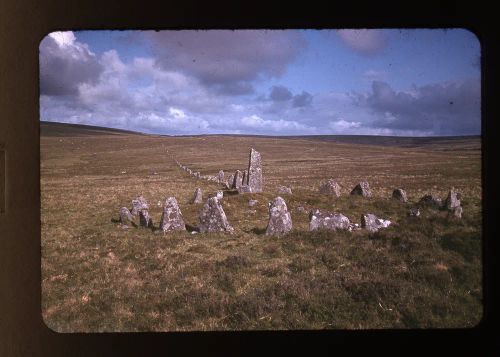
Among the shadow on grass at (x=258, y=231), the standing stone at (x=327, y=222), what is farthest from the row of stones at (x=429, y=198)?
the shadow on grass at (x=258, y=231)

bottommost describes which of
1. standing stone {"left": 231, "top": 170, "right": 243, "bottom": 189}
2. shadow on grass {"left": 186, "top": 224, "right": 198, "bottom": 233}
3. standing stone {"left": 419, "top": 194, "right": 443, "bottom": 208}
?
shadow on grass {"left": 186, "top": 224, "right": 198, "bottom": 233}

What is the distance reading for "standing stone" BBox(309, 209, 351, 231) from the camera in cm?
1034

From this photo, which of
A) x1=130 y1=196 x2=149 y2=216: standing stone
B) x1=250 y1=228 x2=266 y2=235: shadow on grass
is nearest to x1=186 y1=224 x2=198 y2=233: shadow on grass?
x1=250 y1=228 x2=266 y2=235: shadow on grass

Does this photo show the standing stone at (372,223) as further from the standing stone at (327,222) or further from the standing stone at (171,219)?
the standing stone at (171,219)

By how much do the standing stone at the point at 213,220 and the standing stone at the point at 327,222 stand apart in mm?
2108

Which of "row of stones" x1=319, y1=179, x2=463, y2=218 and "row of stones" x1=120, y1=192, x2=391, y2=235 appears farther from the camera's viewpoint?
"row of stones" x1=319, y1=179, x2=463, y2=218

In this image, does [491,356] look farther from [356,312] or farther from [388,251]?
[388,251]

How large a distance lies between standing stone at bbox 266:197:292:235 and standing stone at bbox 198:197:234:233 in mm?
1103

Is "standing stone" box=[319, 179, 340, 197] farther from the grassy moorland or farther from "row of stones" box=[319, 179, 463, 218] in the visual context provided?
the grassy moorland

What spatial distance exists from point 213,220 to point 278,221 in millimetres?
1710

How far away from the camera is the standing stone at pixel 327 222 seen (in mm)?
10336

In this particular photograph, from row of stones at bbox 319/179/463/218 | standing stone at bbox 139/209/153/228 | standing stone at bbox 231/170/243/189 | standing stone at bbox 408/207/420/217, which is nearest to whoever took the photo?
standing stone at bbox 139/209/153/228

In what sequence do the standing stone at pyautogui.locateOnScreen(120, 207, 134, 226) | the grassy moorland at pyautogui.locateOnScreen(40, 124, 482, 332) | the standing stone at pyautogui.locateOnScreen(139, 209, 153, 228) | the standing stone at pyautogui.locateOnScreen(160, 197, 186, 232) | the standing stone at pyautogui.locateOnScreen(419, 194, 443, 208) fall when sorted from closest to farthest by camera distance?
the grassy moorland at pyautogui.locateOnScreen(40, 124, 482, 332)
the standing stone at pyautogui.locateOnScreen(160, 197, 186, 232)
the standing stone at pyautogui.locateOnScreen(139, 209, 153, 228)
the standing stone at pyautogui.locateOnScreen(120, 207, 134, 226)
the standing stone at pyautogui.locateOnScreen(419, 194, 443, 208)

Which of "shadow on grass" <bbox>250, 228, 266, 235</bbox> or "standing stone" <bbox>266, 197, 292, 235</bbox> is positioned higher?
"standing stone" <bbox>266, 197, 292, 235</bbox>
